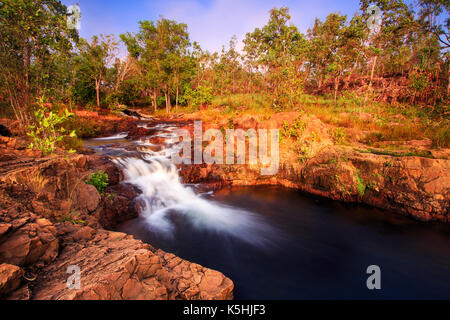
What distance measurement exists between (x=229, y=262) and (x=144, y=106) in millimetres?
27137

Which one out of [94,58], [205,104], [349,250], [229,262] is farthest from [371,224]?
[94,58]

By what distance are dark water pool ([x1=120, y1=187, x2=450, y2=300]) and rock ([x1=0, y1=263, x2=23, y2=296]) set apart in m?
2.92

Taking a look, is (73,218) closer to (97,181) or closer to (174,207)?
(97,181)

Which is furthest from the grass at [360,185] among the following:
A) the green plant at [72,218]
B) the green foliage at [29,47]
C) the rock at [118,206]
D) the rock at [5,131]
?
the rock at [5,131]

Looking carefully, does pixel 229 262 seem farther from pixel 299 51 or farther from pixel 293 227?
pixel 299 51

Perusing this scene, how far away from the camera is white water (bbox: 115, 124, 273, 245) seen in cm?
530

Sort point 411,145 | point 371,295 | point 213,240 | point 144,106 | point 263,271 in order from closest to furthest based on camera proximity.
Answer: point 371,295 → point 263,271 → point 213,240 → point 411,145 → point 144,106

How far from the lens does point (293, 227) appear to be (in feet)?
18.1

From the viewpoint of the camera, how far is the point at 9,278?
5.03ft

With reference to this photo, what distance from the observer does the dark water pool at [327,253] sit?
11.7 feet

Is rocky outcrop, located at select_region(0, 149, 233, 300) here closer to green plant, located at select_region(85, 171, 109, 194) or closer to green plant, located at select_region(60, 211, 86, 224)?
green plant, located at select_region(60, 211, 86, 224)

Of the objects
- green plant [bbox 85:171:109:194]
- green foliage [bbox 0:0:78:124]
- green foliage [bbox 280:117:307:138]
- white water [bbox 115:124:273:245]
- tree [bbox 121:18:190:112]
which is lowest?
white water [bbox 115:124:273:245]

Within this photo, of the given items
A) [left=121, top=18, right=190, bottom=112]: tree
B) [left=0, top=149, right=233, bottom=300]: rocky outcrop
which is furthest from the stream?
[left=121, top=18, right=190, bottom=112]: tree

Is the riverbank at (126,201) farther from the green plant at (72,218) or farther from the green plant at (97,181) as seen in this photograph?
the green plant at (97,181)
